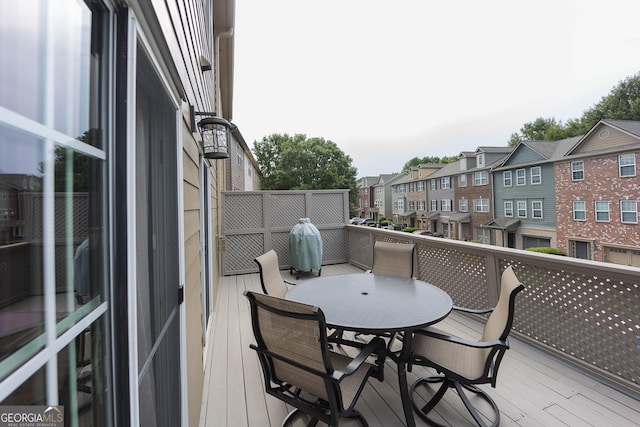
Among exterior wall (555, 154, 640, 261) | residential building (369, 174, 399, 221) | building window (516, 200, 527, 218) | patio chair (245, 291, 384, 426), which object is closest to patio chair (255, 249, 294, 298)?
patio chair (245, 291, 384, 426)

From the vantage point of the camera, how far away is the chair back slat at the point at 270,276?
2820mm

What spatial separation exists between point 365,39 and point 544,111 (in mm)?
28935

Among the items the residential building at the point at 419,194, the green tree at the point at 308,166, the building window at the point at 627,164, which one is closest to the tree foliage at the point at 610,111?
the building window at the point at 627,164

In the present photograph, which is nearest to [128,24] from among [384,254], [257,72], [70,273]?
[70,273]

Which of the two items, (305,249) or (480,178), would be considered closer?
(305,249)

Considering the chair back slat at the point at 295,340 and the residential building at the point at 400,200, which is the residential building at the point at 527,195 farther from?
the chair back slat at the point at 295,340

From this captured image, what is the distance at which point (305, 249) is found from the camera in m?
5.95

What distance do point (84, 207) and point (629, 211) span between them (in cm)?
1816

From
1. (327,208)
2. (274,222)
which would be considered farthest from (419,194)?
(274,222)

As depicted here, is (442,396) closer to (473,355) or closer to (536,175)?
(473,355)

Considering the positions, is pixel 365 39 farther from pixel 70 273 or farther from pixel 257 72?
pixel 70 273

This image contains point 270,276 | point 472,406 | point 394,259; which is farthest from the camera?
point 394,259

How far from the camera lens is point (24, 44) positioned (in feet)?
1.50

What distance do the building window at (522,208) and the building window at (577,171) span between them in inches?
123
